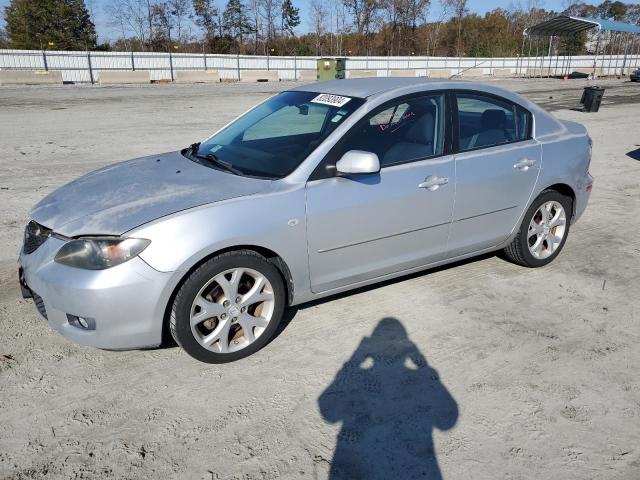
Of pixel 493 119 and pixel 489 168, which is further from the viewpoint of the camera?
pixel 493 119

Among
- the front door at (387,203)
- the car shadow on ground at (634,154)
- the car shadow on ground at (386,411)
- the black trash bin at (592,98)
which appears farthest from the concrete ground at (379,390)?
the black trash bin at (592,98)

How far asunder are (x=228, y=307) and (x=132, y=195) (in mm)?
944

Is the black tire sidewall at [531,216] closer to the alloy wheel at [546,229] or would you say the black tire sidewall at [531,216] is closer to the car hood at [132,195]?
the alloy wheel at [546,229]

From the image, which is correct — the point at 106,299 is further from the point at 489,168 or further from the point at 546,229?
the point at 546,229

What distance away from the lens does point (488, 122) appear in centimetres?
437

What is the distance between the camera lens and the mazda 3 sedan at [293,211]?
300 cm

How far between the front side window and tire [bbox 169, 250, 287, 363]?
104 cm

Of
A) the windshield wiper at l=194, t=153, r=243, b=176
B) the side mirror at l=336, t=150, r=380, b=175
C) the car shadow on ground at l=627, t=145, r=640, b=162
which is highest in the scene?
the side mirror at l=336, t=150, r=380, b=175

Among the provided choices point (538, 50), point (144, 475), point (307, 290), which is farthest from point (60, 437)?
point (538, 50)

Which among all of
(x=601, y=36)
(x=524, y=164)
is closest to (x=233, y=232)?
(x=524, y=164)

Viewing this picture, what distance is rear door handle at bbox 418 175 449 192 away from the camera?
3859 mm

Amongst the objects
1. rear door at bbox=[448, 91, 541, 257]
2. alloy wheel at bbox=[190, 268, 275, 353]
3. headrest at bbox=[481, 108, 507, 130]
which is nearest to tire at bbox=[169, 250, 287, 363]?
alloy wheel at bbox=[190, 268, 275, 353]

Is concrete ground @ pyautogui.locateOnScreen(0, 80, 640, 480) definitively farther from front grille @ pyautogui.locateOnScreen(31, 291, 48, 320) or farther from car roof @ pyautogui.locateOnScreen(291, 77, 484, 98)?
car roof @ pyautogui.locateOnScreen(291, 77, 484, 98)

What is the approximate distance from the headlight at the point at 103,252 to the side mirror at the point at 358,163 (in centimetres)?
129
